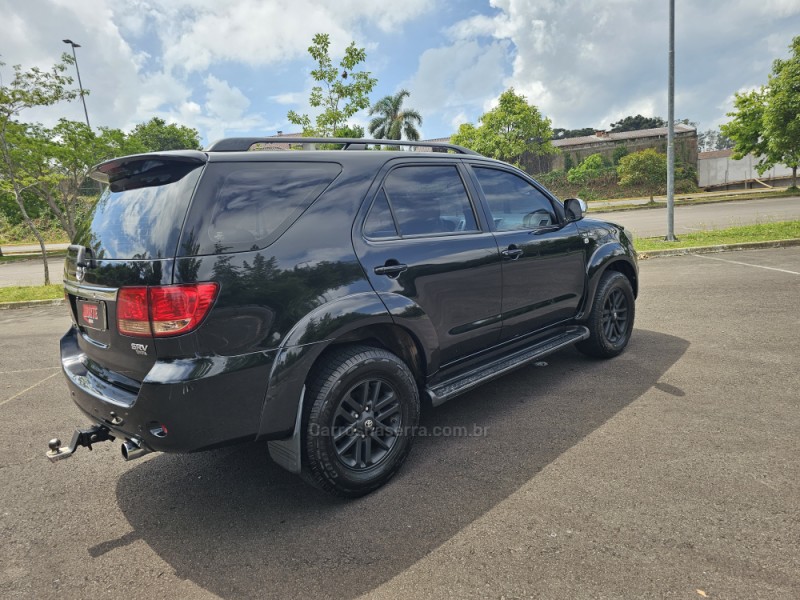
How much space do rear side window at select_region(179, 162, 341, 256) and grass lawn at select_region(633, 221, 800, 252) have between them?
1034 centimetres

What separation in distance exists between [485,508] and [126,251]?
7.06 feet

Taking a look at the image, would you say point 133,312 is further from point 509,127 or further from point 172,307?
point 509,127

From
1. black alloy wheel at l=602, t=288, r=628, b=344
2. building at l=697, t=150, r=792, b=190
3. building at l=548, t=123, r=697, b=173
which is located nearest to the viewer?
black alloy wheel at l=602, t=288, r=628, b=344

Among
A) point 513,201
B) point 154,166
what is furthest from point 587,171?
point 154,166

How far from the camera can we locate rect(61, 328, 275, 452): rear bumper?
214 cm

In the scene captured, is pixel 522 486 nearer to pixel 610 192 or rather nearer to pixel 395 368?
pixel 395 368

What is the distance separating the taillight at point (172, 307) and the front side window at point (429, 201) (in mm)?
1223

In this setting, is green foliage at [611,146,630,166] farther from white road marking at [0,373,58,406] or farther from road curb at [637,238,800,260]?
white road marking at [0,373,58,406]

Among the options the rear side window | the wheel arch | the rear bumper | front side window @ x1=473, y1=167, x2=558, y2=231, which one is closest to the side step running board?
the wheel arch

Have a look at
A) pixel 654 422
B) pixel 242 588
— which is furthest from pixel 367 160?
pixel 654 422

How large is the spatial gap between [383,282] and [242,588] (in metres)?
1.57

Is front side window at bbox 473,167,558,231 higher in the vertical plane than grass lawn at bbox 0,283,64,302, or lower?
higher

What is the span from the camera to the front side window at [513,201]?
11.9ft

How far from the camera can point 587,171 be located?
50219 mm
